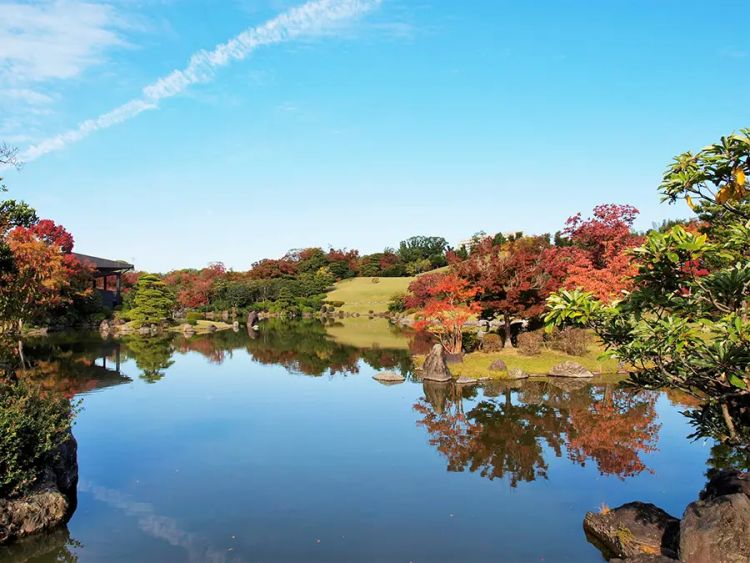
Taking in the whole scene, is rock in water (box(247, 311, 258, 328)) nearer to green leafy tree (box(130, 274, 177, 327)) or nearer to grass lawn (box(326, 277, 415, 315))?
green leafy tree (box(130, 274, 177, 327))

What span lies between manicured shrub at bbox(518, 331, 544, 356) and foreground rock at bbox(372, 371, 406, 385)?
6.27 metres

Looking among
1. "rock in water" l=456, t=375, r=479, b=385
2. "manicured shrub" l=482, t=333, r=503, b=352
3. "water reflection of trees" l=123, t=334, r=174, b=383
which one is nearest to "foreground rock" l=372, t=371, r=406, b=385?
"rock in water" l=456, t=375, r=479, b=385

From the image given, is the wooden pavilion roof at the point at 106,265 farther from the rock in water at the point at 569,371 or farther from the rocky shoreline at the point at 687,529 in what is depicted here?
the rocky shoreline at the point at 687,529

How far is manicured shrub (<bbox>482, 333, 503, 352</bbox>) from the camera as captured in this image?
82.8ft

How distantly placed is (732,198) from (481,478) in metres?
7.50

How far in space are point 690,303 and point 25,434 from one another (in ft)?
29.4

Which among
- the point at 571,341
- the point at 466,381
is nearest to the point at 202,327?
the point at 466,381

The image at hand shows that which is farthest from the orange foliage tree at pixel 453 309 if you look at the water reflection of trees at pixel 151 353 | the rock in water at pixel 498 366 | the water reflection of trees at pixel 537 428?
the water reflection of trees at pixel 151 353

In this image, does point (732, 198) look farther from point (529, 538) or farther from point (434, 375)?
point (434, 375)

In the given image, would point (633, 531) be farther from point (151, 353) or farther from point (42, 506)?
point (151, 353)

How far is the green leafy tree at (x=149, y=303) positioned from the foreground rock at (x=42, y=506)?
35877 millimetres

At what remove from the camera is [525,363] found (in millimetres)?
21938

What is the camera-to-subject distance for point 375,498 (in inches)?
372

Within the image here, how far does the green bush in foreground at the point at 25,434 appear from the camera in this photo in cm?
Answer: 759
